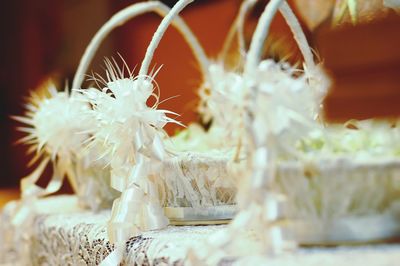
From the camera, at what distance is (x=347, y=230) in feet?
2.34

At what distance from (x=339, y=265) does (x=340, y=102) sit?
1775 millimetres

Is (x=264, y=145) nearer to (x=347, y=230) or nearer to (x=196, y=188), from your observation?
(x=347, y=230)

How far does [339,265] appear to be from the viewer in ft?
2.10

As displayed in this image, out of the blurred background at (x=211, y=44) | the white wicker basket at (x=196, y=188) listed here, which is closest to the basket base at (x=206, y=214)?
the white wicker basket at (x=196, y=188)

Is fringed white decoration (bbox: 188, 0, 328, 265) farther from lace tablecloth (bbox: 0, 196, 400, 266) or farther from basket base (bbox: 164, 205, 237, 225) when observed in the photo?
basket base (bbox: 164, 205, 237, 225)

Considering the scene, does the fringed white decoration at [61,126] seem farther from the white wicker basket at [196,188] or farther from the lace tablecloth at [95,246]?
the white wicker basket at [196,188]

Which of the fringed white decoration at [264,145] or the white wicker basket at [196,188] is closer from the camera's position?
the fringed white decoration at [264,145]

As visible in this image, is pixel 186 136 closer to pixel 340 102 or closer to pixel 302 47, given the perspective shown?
pixel 302 47

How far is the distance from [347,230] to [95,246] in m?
0.48

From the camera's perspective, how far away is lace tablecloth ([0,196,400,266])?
0.68 metres

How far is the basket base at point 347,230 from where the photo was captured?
2.34 ft

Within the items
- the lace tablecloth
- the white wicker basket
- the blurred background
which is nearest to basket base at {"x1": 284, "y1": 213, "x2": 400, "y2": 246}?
the lace tablecloth

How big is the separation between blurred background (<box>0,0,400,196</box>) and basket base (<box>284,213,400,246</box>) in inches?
19.9

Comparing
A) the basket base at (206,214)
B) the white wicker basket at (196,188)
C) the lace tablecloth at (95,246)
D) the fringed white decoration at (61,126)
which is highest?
the fringed white decoration at (61,126)
